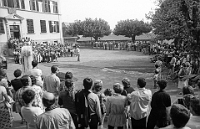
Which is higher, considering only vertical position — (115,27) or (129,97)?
(115,27)

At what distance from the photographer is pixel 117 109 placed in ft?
13.7

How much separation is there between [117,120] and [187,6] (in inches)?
358

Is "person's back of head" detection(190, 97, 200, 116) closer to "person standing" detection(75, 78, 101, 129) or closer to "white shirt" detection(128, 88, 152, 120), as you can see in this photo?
"white shirt" detection(128, 88, 152, 120)

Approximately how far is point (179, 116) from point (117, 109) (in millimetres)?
1894

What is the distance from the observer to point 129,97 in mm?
4258

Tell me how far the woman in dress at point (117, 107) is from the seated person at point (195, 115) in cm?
145

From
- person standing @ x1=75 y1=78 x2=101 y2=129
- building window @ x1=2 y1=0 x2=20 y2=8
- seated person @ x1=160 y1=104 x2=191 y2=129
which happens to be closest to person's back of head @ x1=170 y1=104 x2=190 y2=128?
seated person @ x1=160 y1=104 x2=191 y2=129

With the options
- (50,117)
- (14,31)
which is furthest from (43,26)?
(50,117)

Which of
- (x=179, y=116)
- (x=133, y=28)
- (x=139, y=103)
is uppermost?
(x=133, y=28)

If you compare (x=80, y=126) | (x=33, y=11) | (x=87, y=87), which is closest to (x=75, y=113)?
(x=80, y=126)

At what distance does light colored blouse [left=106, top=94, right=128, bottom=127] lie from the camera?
13.6 ft

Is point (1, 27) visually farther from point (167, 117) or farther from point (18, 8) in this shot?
point (167, 117)

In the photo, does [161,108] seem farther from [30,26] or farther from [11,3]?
[30,26]

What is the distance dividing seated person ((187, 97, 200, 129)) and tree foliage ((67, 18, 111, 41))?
151ft
